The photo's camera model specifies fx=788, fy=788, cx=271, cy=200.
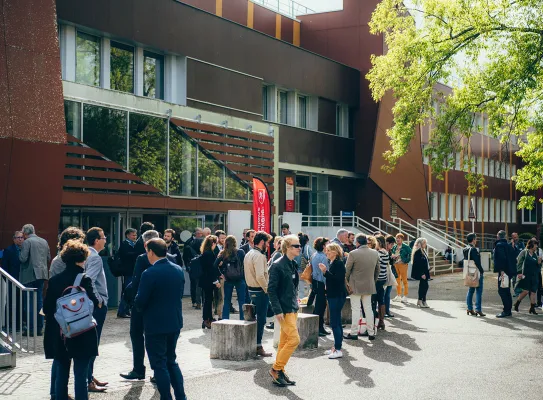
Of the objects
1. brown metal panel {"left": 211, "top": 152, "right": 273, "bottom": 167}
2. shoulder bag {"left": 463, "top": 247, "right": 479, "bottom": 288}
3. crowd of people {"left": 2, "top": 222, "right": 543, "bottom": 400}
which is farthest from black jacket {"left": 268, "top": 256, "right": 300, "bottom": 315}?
brown metal panel {"left": 211, "top": 152, "right": 273, "bottom": 167}

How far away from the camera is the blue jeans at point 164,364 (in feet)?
26.2

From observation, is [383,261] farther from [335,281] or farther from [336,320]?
[336,320]

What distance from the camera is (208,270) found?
14.8 meters

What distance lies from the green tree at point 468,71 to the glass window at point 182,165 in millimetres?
7333

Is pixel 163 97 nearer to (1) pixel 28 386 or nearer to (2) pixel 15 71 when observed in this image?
(2) pixel 15 71

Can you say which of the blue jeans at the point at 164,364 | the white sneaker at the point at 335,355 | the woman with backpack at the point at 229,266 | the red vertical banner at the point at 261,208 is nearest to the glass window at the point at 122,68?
the red vertical banner at the point at 261,208

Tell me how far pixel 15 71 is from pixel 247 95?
46.3 ft

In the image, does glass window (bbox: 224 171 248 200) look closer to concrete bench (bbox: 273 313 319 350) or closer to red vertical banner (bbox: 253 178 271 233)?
red vertical banner (bbox: 253 178 271 233)

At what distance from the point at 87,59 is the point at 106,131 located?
8.96 ft

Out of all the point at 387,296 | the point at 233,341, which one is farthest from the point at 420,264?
the point at 233,341

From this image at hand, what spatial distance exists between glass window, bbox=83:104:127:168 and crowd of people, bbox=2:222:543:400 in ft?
11.5

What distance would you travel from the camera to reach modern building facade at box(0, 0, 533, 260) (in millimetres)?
15266

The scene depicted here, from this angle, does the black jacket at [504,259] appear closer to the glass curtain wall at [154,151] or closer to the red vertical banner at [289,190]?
the glass curtain wall at [154,151]

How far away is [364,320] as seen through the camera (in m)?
14.4
